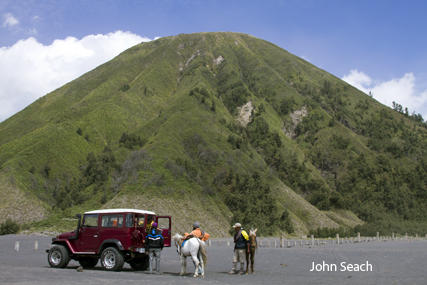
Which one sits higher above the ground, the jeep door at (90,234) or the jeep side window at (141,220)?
the jeep side window at (141,220)

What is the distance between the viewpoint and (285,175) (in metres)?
84.8

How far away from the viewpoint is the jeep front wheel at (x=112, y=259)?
44.2 feet

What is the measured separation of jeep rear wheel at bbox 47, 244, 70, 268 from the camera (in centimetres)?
1440

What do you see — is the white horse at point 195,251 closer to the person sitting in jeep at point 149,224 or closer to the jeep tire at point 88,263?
the person sitting in jeep at point 149,224

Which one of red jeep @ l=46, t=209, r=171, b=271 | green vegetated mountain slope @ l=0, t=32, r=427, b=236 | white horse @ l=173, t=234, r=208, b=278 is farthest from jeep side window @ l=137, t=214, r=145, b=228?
green vegetated mountain slope @ l=0, t=32, r=427, b=236

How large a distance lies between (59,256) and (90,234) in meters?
1.86

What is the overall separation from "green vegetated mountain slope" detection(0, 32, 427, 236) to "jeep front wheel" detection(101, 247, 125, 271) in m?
28.3

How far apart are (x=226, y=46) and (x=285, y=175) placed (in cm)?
9399

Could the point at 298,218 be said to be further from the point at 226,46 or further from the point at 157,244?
the point at 226,46

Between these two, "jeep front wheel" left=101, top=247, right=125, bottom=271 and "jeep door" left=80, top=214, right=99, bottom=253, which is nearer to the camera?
"jeep front wheel" left=101, top=247, right=125, bottom=271

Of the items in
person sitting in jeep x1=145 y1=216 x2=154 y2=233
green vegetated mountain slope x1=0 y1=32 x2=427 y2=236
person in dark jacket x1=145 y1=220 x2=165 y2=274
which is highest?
green vegetated mountain slope x1=0 y1=32 x2=427 y2=236

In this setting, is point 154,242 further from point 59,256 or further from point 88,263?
point 59,256

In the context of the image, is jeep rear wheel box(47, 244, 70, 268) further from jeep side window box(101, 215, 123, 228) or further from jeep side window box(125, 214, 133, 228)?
jeep side window box(125, 214, 133, 228)

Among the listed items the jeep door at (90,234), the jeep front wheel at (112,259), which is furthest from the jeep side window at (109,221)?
the jeep front wheel at (112,259)
